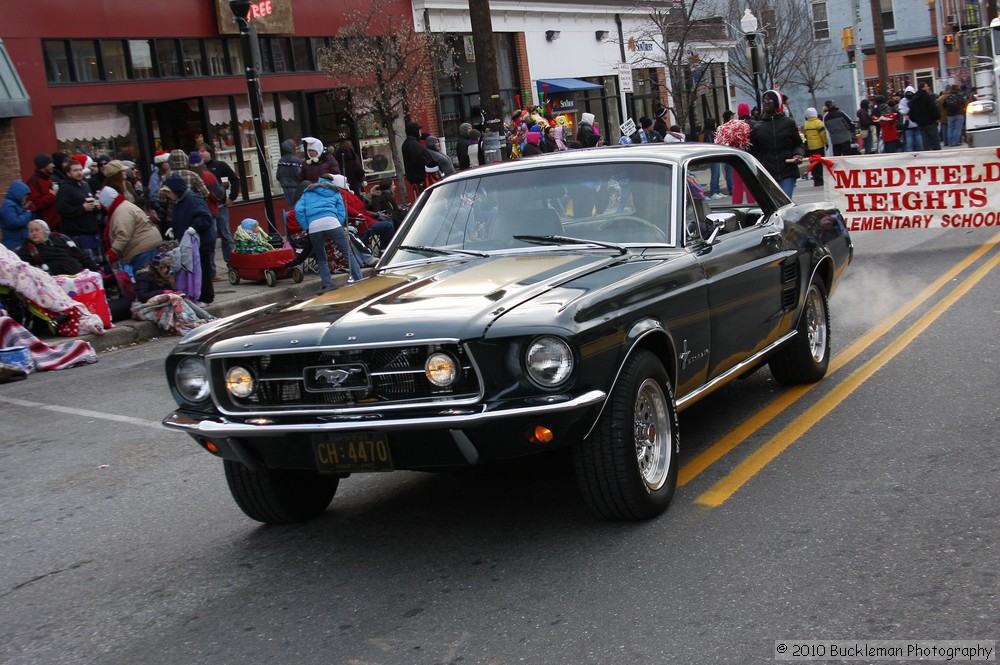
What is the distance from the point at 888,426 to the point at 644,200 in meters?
A: 1.81

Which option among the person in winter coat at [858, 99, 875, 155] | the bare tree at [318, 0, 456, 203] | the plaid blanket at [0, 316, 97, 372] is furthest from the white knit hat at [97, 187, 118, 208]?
the person in winter coat at [858, 99, 875, 155]

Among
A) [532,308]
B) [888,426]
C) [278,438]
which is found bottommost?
[888,426]

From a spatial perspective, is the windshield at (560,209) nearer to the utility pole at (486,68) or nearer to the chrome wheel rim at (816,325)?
the chrome wheel rim at (816,325)

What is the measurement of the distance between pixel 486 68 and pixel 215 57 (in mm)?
7529

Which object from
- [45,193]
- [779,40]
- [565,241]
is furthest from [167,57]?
[779,40]

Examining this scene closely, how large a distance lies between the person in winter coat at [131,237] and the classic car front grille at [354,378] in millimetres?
9598

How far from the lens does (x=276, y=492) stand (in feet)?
17.4

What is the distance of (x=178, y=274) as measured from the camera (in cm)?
1429

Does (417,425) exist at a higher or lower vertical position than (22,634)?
higher

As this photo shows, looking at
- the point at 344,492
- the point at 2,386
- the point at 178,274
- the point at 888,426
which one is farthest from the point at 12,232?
the point at 888,426

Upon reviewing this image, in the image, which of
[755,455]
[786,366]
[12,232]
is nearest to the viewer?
[755,455]

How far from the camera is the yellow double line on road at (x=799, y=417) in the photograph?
216 inches

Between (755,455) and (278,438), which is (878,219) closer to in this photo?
(755,455)

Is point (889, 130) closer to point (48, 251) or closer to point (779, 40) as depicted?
point (48, 251)
